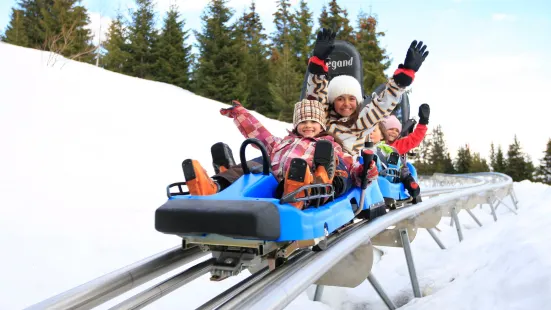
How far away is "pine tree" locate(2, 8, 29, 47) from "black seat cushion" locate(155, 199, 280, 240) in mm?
31056

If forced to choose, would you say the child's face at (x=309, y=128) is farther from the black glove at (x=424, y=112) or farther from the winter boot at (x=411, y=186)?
the black glove at (x=424, y=112)

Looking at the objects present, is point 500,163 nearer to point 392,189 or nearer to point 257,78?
point 257,78

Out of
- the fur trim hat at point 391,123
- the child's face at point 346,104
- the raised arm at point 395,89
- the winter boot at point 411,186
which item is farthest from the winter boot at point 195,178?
the fur trim hat at point 391,123

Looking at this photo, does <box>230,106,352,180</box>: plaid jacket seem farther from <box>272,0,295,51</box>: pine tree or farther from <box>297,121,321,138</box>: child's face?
<box>272,0,295,51</box>: pine tree

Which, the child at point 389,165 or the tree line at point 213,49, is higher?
the tree line at point 213,49

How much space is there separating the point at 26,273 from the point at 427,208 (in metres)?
3.39

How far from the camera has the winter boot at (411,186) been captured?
485 cm

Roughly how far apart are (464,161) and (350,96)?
172ft

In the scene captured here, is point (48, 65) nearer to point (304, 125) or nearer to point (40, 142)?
point (40, 142)

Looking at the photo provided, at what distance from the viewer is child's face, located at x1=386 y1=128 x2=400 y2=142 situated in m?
5.77

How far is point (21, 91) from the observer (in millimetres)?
7910

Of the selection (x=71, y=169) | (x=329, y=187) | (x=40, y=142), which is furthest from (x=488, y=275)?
(x=40, y=142)

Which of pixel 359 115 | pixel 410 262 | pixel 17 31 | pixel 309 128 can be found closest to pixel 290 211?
pixel 309 128

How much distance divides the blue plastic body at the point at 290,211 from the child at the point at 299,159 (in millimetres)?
101
